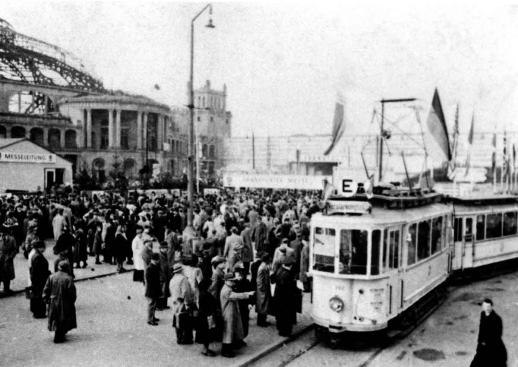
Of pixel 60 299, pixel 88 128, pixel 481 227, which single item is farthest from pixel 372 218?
pixel 88 128

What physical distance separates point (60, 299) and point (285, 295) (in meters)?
3.93

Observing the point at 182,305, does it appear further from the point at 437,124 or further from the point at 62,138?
the point at 62,138

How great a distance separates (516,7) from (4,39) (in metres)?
54.5

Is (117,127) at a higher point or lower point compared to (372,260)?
higher

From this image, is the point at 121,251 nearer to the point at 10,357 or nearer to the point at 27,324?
the point at 27,324

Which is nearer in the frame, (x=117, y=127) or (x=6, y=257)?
(x=6, y=257)

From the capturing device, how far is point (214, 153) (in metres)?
108

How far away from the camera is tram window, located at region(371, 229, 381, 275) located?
346 inches

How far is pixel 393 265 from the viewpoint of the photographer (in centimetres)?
931

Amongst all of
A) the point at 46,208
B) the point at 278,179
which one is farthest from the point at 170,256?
the point at 278,179

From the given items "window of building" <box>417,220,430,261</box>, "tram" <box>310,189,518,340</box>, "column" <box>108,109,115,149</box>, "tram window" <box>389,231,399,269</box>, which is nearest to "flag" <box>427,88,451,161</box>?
"tram" <box>310,189,518,340</box>

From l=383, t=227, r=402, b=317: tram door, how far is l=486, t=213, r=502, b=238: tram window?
7.31 m

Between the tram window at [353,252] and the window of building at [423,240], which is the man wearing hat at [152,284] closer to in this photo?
the tram window at [353,252]

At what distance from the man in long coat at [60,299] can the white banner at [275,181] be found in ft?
51.3
